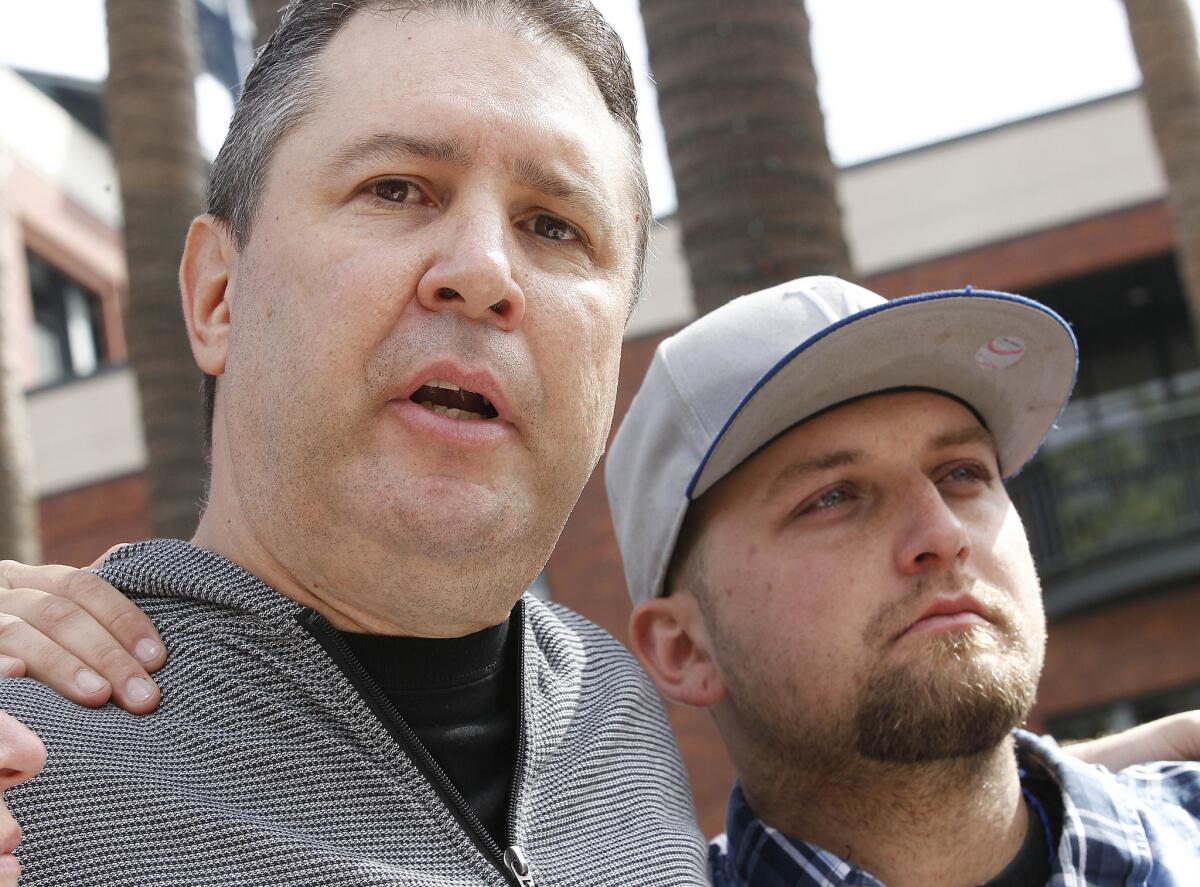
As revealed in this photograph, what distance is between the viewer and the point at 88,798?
1621mm

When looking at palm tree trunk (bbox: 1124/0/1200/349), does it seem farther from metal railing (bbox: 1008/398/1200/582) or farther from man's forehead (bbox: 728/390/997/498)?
man's forehead (bbox: 728/390/997/498)

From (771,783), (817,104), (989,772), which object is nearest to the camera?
(989,772)

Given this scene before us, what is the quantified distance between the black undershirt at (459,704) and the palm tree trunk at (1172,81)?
8392 millimetres

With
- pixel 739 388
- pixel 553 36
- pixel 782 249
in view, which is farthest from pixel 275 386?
pixel 782 249

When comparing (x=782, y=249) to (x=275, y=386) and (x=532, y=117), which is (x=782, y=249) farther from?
(x=275, y=386)

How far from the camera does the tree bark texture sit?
5.23m

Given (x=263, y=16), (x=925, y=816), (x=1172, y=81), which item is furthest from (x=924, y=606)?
(x=1172, y=81)

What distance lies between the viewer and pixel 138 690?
183 centimetres

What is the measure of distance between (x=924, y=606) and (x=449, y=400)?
43.3 inches

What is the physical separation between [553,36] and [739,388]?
89cm

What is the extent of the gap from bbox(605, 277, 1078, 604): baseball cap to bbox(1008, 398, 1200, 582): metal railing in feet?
→ 42.3

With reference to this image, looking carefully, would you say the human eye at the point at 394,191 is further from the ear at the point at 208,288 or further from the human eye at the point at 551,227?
the ear at the point at 208,288

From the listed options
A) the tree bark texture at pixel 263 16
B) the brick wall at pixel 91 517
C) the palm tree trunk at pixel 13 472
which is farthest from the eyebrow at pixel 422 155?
the brick wall at pixel 91 517

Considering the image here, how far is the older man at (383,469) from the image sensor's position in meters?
1.83
